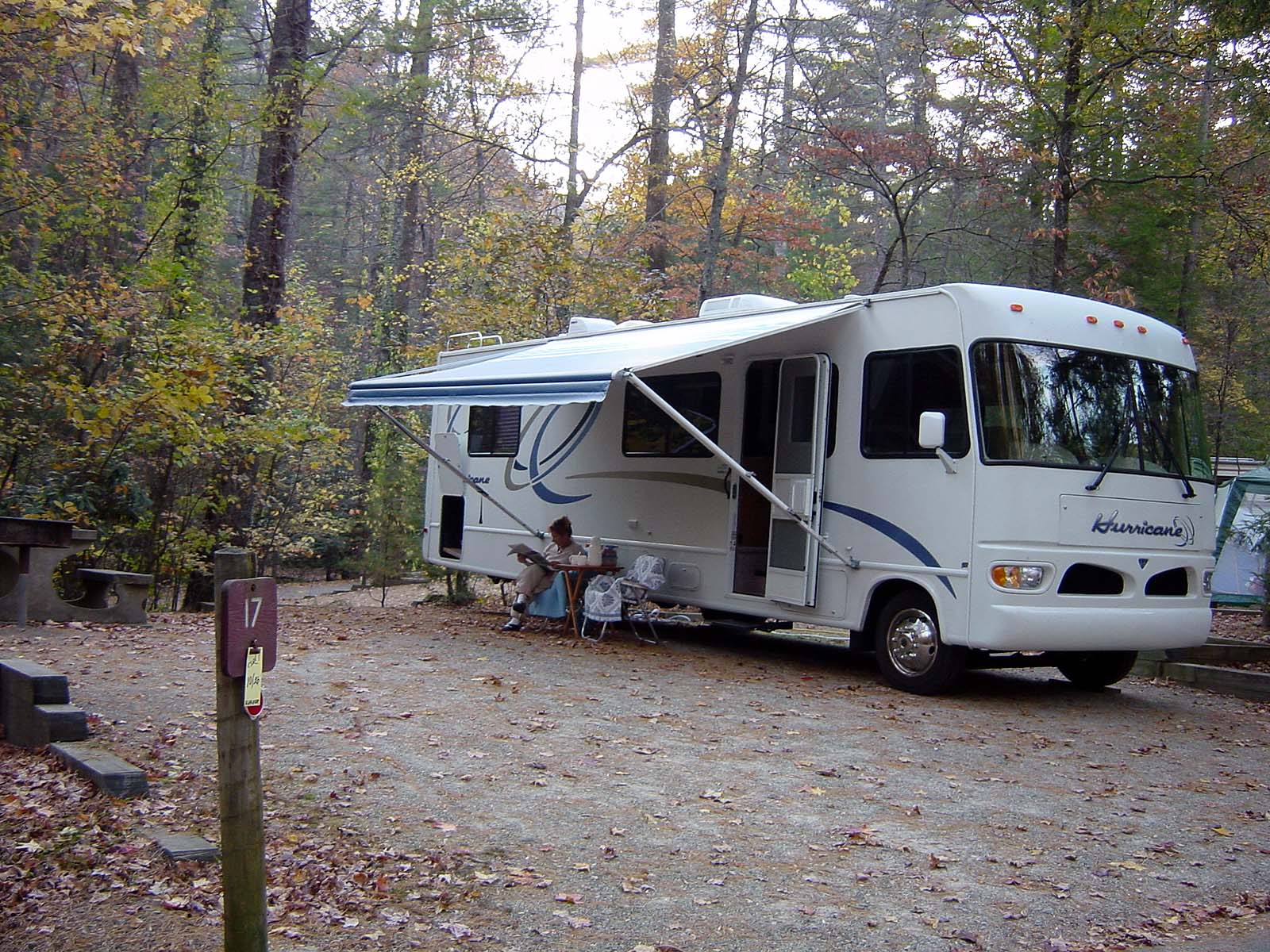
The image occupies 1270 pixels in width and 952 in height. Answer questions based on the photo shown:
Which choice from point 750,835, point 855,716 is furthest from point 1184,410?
point 750,835

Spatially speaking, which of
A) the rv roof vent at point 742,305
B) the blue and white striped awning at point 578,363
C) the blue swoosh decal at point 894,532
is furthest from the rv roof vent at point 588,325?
the blue swoosh decal at point 894,532

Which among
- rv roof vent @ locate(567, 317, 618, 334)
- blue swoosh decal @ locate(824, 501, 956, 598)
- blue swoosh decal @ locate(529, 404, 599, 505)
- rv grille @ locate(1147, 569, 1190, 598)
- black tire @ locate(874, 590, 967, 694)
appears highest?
rv roof vent @ locate(567, 317, 618, 334)

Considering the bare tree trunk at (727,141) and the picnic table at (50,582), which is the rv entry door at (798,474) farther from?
the bare tree trunk at (727,141)

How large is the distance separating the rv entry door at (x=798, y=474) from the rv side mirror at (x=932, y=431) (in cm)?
134

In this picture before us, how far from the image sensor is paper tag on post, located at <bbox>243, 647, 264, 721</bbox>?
3.41 metres

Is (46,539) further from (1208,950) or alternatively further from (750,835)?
(1208,950)

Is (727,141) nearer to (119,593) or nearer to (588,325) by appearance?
(588,325)

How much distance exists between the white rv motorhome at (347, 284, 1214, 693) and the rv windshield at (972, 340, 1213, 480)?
0.01 meters

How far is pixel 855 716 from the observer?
8.12 m

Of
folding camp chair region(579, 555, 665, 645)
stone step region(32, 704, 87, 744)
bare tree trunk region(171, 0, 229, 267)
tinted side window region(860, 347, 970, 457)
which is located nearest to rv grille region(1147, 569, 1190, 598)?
tinted side window region(860, 347, 970, 457)

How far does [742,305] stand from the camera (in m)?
11.0

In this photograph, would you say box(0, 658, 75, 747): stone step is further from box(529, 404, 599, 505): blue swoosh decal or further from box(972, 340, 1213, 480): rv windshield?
box(529, 404, 599, 505): blue swoosh decal

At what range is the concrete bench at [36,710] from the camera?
588 centimetres

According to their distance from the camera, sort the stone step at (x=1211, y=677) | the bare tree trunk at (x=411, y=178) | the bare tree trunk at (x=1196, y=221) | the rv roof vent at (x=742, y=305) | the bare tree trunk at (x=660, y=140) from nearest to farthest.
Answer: the stone step at (x=1211, y=677)
the rv roof vent at (x=742, y=305)
the bare tree trunk at (x=1196, y=221)
the bare tree trunk at (x=411, y=178)
the bare tree trunk at (x=660, y=140)
